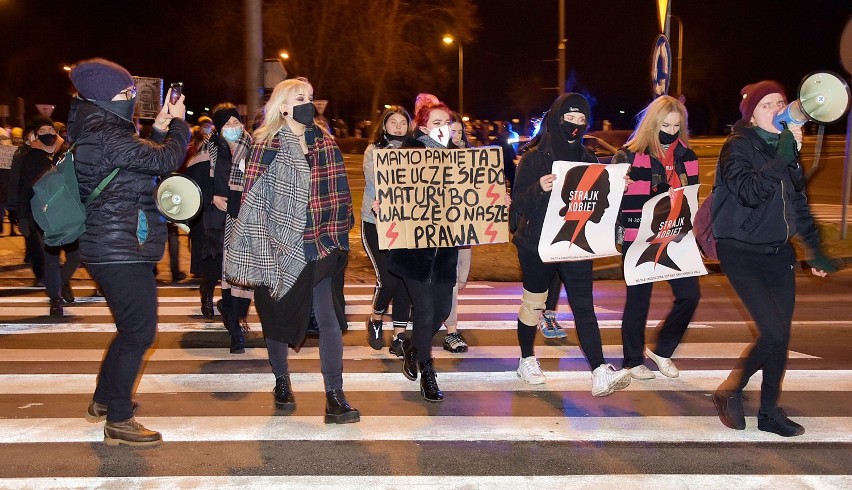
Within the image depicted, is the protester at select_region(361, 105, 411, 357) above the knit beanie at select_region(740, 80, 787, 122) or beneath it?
beneath

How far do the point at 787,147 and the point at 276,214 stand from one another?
282 centimetres

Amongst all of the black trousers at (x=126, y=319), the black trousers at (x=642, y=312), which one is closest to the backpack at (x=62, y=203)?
the black trousers at (x=126, y=319)

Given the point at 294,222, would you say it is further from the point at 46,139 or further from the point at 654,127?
the point at 46,139

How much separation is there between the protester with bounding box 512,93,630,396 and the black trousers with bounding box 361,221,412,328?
5.22 feet

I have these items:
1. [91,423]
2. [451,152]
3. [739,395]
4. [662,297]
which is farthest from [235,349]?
[662,297]

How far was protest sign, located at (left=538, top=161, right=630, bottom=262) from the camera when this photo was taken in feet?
19.8

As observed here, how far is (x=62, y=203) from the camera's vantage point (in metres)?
4.86

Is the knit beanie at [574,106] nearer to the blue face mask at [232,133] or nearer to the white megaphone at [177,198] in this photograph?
the white megaphone at [177,198]

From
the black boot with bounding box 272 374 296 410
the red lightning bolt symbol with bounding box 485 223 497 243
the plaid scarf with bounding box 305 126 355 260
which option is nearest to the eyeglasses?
the plaid scarf with bounding box 305 126 355 260

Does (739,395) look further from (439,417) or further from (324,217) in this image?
(324,217)

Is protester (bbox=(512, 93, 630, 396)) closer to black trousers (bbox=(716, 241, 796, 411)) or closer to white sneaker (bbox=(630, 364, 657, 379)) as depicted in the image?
white sneaker (bbox=(630, 364, 657, 379))

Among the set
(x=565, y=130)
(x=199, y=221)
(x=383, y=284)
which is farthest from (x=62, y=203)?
(x=199, y=221)

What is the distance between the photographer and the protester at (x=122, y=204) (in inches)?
192

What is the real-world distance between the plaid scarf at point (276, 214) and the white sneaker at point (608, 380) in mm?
2048
